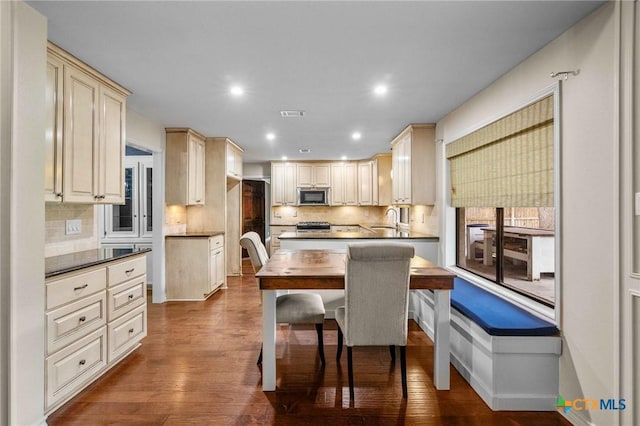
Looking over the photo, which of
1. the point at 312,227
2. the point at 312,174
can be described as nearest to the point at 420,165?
the point at 312,227

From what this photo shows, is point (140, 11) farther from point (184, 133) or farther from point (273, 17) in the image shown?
point (184, 133)

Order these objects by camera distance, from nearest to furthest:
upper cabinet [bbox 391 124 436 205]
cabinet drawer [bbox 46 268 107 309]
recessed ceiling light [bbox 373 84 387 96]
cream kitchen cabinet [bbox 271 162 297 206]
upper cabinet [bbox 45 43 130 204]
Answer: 1. cabinet drawer [bbox 46 268 107 309]
2. upper cabinet [bbox 45 43 130 204]
3. recessed ceiling light [bbox 373 84 387 96]
4. upper cabinet [bbox 391 124 436 205]
5. cream kitchen cabinet [bbox 271 162 297 206]

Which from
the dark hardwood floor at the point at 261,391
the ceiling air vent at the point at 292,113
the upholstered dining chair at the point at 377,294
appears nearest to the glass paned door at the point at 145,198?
the dark hardwood floor at the point at 261,391

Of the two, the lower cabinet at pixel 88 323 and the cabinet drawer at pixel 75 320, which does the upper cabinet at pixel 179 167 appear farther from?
the cabinet drawer at pixel 75 320

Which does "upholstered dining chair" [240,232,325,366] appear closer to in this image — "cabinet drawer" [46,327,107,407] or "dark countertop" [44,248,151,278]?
"dark countertop" [44,248,151,278]

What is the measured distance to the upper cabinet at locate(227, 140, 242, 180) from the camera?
5.12 metres

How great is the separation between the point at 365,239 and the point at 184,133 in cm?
283

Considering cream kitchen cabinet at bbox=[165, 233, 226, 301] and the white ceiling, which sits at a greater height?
the white ceiling

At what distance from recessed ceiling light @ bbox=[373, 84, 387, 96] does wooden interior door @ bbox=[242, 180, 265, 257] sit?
493 centimetres

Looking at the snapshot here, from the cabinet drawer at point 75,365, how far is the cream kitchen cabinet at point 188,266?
200 centimetres

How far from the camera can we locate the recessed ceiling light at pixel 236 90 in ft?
9.20

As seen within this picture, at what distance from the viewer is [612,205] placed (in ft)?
5.34

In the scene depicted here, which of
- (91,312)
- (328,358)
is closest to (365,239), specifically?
(328,358)

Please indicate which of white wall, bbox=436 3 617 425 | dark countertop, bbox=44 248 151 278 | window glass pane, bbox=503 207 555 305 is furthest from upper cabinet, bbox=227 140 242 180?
white wall, bbox=436 3 617 425
